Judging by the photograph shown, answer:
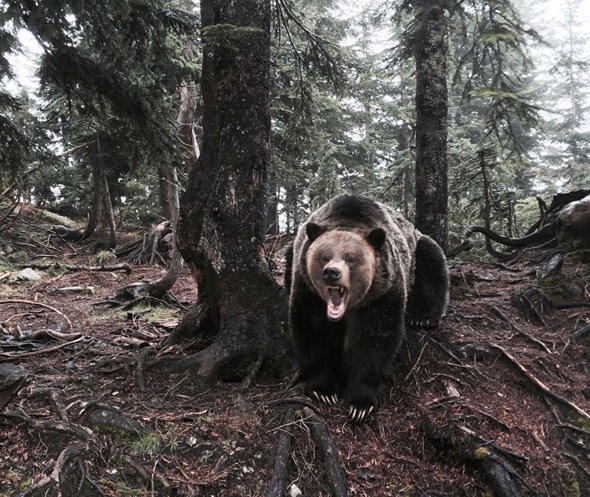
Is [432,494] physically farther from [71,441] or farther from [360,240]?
[71,441]

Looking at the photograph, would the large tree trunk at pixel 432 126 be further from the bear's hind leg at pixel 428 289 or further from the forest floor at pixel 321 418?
the forest floor at pixel 321 418

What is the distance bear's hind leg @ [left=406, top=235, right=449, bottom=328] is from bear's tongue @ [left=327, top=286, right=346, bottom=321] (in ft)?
6.47

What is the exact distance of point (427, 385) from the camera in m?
4.36

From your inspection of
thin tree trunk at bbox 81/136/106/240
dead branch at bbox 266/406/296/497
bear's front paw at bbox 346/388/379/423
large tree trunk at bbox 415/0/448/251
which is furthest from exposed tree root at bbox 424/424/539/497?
thin tree trunk at bbox 81/136/106/240

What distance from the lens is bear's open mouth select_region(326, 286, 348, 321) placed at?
356 cm

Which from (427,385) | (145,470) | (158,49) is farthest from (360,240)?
(158,49)

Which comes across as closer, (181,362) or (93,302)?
(181,362)

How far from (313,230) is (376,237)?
21.8 inches

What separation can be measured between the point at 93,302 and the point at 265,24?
578 centimetres

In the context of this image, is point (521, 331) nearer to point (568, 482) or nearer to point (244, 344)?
point (568, 482)

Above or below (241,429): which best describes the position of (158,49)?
above

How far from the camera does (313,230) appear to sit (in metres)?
4.09

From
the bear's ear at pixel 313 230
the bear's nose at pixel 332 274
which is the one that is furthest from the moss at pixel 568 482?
the bear's ear at pixel 313 230

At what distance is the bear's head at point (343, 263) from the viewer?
143 inches
